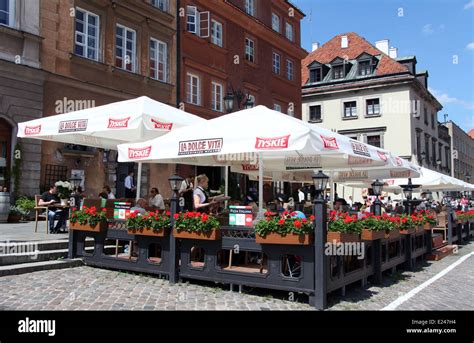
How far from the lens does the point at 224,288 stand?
738 centimetres

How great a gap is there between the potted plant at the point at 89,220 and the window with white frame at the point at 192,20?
14.5 meters

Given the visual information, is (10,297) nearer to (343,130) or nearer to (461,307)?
(461,307)

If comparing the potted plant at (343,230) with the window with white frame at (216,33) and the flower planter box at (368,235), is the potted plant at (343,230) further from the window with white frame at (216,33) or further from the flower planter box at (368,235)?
the window with white frame at (216,33)

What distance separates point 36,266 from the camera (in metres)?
8.16

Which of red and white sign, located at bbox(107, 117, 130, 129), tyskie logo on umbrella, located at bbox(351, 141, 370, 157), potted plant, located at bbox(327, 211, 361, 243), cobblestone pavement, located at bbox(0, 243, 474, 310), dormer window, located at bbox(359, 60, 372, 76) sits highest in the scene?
dormer window, located at bbox(359, 60, 372, 76)

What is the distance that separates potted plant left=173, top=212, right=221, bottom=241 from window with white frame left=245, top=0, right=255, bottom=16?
69.5 feet

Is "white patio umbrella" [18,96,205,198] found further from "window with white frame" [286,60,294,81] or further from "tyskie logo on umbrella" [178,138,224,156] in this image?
"window with white frame" [286,60,294,81]

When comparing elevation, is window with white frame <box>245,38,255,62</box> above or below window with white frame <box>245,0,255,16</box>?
below

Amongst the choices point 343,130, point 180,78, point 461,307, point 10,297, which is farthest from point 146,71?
point 343,130

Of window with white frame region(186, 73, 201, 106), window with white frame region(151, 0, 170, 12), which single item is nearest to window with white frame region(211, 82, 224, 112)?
window with white frame region(186, 73, 201, 106)

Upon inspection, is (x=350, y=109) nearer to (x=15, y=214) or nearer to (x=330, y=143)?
(x=15, y=214)

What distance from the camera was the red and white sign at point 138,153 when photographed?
325 inches

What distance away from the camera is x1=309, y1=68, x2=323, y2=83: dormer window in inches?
1753

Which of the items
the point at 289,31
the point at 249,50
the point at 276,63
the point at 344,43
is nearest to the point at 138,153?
the point at 249,50
